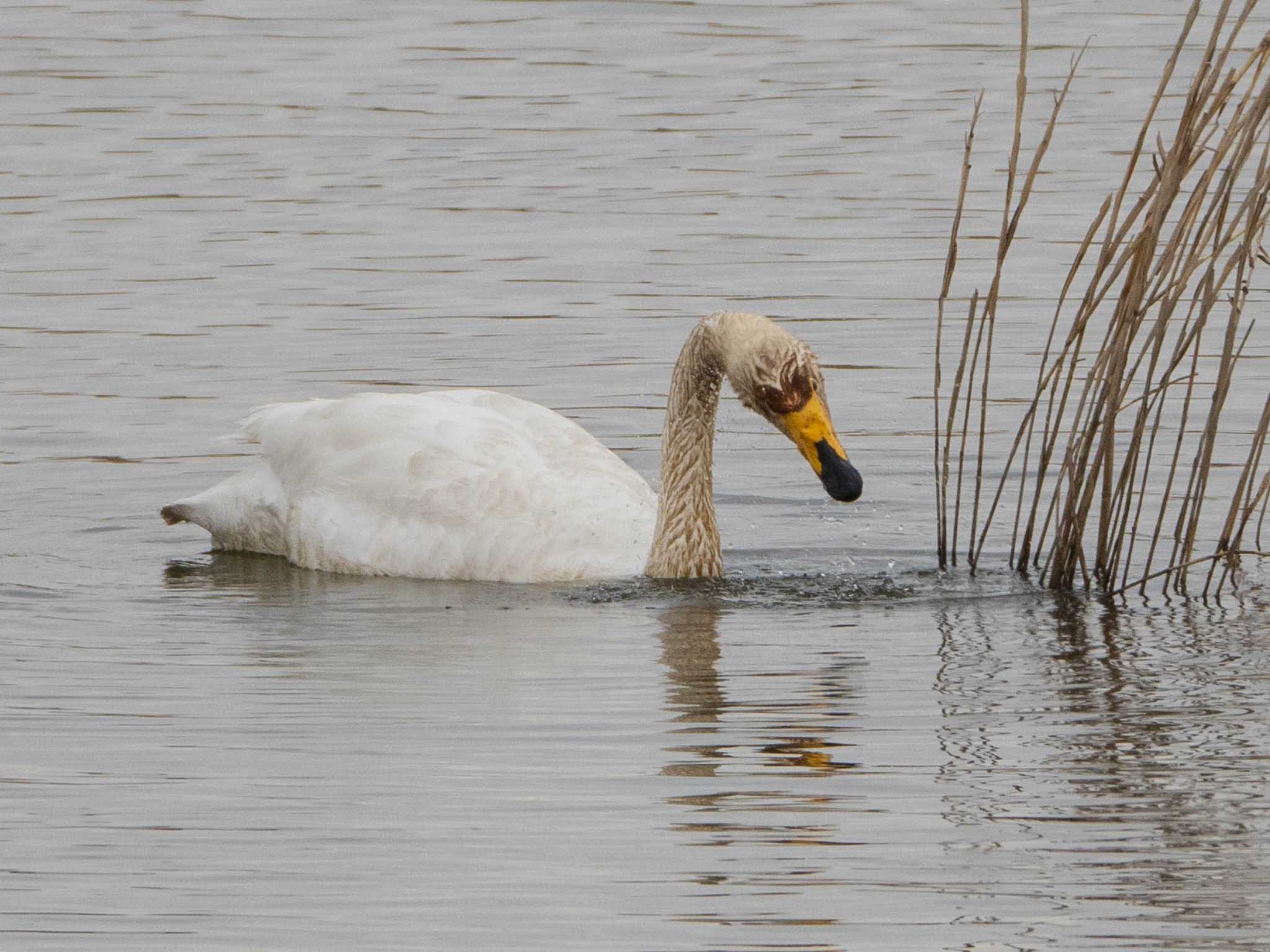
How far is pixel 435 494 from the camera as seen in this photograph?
1088 centimetres

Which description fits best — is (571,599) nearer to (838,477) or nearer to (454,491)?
(454,491)

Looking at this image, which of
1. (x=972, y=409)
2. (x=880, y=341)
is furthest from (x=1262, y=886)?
(x=880, y=341)

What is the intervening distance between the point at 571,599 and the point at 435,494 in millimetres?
874

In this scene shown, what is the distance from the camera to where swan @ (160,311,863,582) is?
10.7 metres

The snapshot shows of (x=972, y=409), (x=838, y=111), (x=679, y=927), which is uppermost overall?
(x=838, y=111)

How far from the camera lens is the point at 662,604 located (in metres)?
10.2

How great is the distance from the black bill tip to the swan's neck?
3.50 ft

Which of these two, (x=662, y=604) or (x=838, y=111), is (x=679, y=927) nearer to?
(x=662, y=604)

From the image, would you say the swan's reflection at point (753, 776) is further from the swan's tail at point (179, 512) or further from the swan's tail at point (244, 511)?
the swan's tail at point (179, 512)

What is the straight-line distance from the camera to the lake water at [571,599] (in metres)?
6.30

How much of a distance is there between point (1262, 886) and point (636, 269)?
10.6 metres

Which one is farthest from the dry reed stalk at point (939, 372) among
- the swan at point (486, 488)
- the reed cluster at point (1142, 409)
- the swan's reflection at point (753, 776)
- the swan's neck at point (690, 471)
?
the swan's reflection at point (753, 776)

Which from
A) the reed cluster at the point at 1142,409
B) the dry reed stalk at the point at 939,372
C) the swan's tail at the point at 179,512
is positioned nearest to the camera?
the reed cluster at the point at 1142,409

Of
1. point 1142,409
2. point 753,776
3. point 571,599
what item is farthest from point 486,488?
point 753,776
